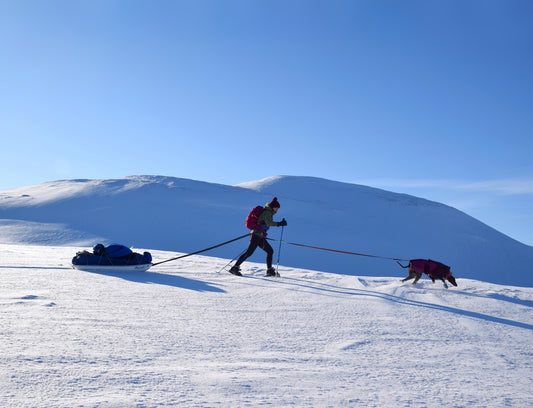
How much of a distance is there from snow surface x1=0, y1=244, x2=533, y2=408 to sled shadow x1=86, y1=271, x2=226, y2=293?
90 mm

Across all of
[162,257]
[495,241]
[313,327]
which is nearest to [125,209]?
[162,257]

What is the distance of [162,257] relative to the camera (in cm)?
995

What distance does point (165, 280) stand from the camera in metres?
6.11

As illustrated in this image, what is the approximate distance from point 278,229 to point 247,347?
18982 mm

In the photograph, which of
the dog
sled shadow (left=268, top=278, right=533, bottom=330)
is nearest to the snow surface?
sled shadow (left=268, top=278, right=533, bottom=330)

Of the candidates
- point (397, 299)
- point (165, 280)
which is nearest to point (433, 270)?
point (397, 299)

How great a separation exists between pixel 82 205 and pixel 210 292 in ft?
67.0

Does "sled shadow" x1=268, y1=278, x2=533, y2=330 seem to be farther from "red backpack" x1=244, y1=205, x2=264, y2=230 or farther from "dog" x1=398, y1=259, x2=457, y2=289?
"dog" x1=398, y1=259, x2=457, y2=289

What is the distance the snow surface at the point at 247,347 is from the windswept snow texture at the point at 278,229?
12.0 meters

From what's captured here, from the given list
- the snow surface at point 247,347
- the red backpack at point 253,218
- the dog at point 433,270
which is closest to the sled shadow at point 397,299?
the snow surface at point 247,347

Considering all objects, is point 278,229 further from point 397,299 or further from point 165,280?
point 397,299

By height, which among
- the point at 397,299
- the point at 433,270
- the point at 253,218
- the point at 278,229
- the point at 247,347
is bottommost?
the point at 247,347

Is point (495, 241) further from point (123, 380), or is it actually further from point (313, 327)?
point (123, 380)

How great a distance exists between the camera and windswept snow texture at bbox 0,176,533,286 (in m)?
18.2
